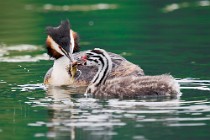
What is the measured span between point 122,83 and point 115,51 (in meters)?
7.08

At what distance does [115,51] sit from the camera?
75.5 feet

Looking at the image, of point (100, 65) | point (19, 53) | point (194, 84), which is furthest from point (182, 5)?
point (100, 65)

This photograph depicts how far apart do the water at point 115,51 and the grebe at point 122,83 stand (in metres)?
0.26

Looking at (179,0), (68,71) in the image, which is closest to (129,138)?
(68,71)

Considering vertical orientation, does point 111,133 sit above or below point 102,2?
below

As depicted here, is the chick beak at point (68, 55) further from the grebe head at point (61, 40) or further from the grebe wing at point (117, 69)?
the grebe wing at point (117, 69)

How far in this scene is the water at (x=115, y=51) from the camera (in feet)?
44.3

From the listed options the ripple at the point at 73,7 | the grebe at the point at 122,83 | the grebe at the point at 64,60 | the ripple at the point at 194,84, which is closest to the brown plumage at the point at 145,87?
the grebe at the point at 122,83

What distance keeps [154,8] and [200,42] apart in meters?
9.40

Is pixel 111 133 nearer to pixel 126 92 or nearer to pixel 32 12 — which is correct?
pixel 126 92

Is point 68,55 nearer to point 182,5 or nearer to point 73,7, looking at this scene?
point 182,5

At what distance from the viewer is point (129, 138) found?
12727mm

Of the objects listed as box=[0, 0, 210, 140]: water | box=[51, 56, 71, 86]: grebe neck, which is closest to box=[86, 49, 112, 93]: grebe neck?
box=[0, 0, 210, 140]: water

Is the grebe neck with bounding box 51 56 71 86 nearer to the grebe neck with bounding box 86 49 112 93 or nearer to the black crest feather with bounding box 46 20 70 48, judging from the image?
the black crest feather with bounding box 46 20 70 48
